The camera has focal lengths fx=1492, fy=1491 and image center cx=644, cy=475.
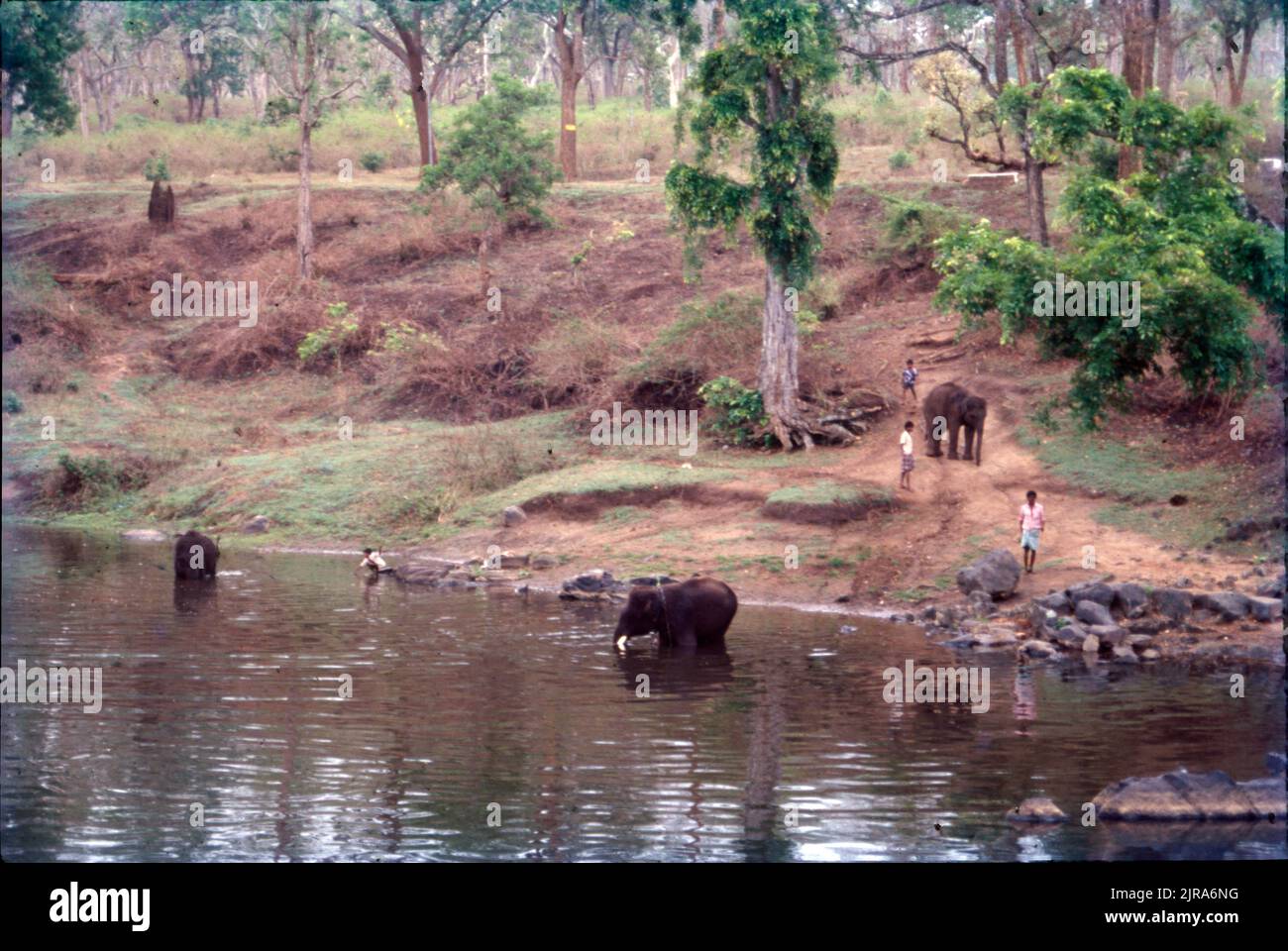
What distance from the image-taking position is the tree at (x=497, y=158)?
1336 inches

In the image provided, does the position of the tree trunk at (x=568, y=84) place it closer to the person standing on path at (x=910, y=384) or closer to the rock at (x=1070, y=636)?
the person standing on path at (x=910, y=384)

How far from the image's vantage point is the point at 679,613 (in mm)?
16609

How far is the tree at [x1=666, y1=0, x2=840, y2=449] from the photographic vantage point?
24000mm

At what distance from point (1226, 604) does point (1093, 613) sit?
1431mm

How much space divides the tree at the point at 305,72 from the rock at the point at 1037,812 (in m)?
30.1

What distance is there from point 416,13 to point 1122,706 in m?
36.9

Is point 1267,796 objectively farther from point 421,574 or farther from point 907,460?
point 421,574

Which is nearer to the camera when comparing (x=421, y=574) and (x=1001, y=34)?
(x=421, y=574)

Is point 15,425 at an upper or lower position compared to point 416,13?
lower

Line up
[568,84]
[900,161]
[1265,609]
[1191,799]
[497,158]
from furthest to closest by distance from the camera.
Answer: [568,84] → [900,161] → [497,158] → [1265,609] → [1191,799]

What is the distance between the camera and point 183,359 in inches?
1414

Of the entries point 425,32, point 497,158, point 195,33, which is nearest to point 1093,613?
point 497,158
